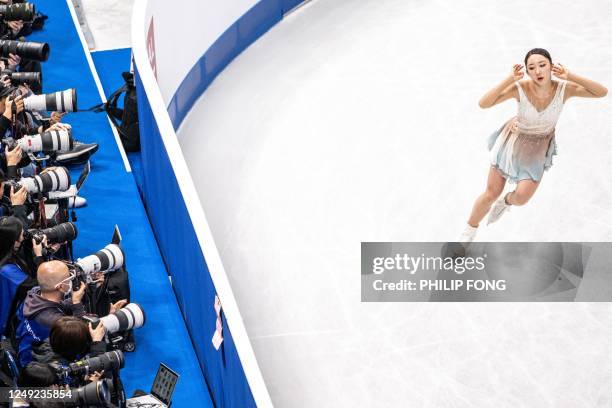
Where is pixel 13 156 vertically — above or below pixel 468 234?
above

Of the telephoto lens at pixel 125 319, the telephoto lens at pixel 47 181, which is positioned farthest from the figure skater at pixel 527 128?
the telephoto lens at pixel 47 181

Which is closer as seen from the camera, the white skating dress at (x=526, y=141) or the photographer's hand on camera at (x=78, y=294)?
the photographer's hand on camera at (x=78, y=294)

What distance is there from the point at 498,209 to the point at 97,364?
3.63 m

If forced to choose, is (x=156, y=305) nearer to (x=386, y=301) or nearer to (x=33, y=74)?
(x=386, y=301)

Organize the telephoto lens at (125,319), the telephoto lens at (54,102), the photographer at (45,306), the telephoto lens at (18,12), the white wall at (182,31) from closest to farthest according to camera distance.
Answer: the photographer at (45,306)
the telephoto lens at (125,319)
the telephoto lens at (54,102)
the white wall at (182,31)
the telephoto lens at (18,12)

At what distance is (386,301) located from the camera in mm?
8328

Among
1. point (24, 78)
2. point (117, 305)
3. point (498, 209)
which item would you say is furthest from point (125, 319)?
point (498, 209)

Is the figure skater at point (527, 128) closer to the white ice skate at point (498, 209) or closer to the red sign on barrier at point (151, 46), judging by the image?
the white ice skate at point (498, 209)

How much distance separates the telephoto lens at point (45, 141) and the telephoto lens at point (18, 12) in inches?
73.3

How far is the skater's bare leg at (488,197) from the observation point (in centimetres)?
852

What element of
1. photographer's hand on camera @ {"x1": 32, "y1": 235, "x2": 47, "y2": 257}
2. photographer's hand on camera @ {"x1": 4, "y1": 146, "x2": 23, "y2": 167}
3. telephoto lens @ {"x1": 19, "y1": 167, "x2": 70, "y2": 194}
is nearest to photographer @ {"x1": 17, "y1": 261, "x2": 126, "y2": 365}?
photographer's hand on camera @ {"x1": 32, "y1": 235, "x2": 47, "y2": 257}

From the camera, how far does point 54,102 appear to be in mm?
8727

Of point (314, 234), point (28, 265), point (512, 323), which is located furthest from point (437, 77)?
point (28, 265)

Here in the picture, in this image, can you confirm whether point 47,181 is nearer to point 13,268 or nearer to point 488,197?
point 13,268
